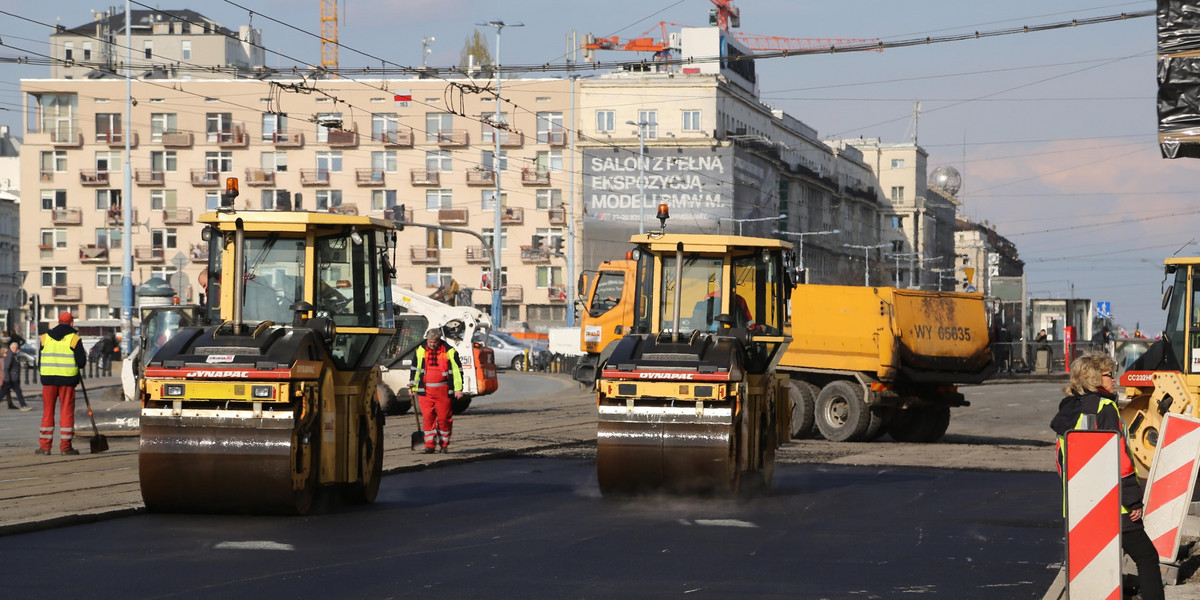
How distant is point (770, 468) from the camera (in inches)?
690

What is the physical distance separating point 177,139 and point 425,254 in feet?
51.9

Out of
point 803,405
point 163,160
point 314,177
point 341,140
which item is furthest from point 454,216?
point 803,405

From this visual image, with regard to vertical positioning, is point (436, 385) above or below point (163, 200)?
below

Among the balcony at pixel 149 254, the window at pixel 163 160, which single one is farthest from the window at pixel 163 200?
the balcony at pixel 149 254

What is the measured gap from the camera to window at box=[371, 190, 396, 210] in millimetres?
98125

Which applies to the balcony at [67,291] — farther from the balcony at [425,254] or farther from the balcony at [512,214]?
the balcony at [512,214]

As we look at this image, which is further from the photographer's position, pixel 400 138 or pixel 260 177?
pixel 260 177

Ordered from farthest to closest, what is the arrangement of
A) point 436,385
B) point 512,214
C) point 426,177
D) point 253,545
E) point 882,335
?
point 512,214 < point 426,177 < point 882,335 < point 436,385 < point 253,545

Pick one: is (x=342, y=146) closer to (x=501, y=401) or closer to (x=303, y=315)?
(x=501, y=401)

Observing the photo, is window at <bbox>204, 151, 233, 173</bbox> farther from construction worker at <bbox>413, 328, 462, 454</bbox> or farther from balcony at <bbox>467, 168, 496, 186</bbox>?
construction worker at <bbox>413, 328, 462, 454</bbox>

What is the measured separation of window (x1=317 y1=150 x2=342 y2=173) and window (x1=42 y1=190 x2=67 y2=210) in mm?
15541

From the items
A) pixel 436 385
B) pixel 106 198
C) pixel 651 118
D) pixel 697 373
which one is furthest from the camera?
pixel 651 118

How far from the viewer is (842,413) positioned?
26.6m

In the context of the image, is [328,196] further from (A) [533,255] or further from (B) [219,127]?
(A) [533,255]
